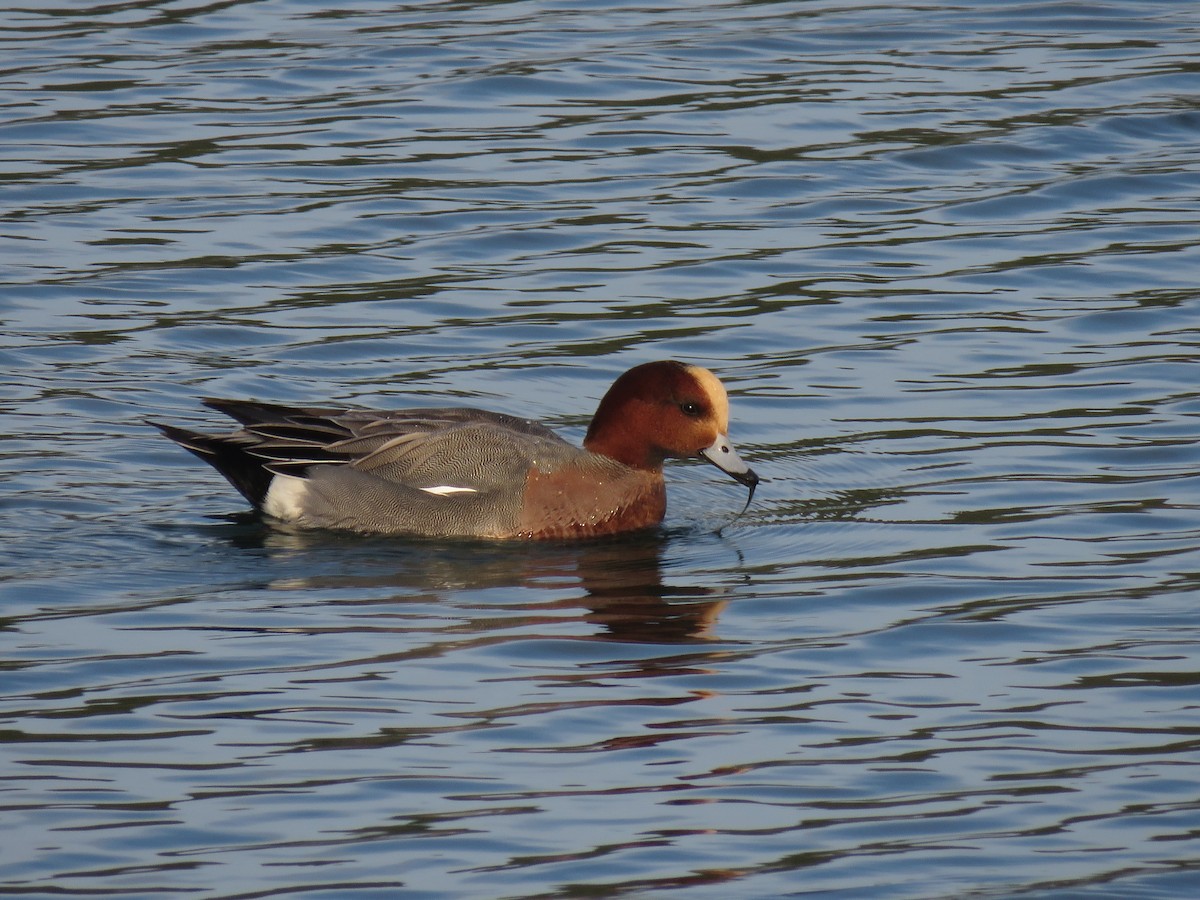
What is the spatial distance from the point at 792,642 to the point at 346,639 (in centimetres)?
147

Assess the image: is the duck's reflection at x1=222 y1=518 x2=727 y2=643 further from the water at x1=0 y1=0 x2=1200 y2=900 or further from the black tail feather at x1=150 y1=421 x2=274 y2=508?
the black tail feather at x1=150 y1=421 x2=274 y2=508

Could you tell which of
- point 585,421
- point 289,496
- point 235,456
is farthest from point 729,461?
point 235,456

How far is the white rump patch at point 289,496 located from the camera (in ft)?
29.2

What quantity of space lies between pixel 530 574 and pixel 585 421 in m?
1.94

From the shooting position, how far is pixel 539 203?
1299 cm

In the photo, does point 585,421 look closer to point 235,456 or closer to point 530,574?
point 235,456

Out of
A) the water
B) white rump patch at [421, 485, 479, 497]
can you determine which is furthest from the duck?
Result: the water

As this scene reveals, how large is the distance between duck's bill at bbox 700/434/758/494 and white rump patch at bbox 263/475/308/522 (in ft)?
5.47

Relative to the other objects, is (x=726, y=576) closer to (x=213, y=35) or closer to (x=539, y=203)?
(x=539, y=203)

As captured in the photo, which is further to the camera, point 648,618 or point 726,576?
point 726,576

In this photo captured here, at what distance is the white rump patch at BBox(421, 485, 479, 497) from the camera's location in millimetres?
8789

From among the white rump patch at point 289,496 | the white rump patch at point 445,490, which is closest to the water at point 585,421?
the white rump patch at point 289,496

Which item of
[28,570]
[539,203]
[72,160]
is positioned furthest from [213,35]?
[28,570]

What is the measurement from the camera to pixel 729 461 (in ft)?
29.2
